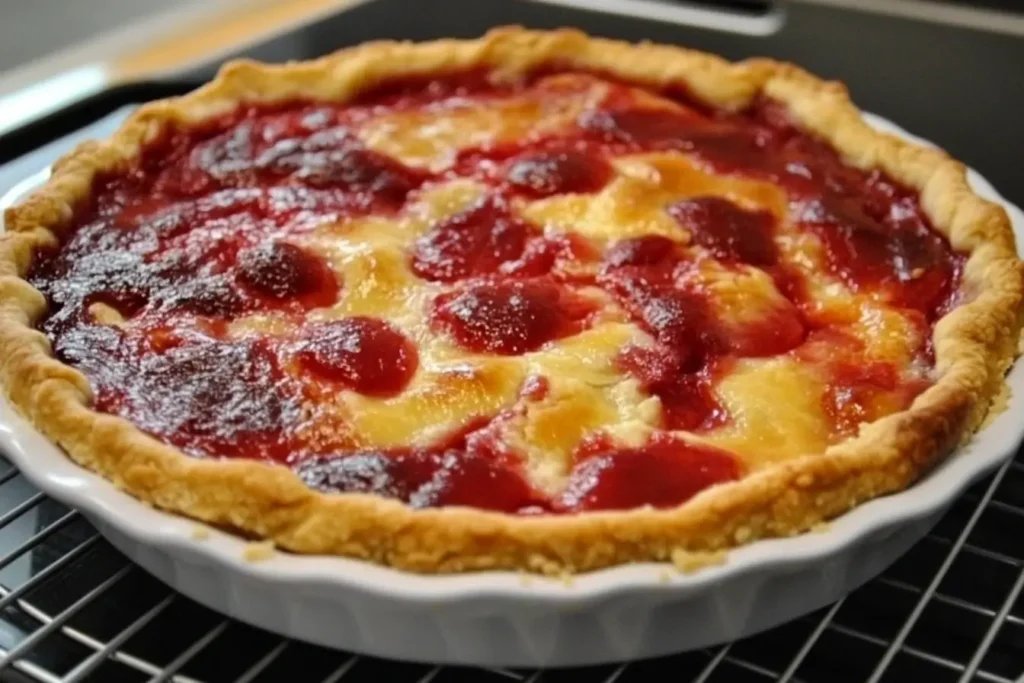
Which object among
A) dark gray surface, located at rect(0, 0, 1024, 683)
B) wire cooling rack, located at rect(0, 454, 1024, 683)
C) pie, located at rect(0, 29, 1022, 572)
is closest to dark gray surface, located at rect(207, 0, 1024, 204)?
pie, located at rect(0, 29, 1022, 572)

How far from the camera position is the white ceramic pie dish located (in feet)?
3.74

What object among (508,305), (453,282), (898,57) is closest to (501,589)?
(508,305)

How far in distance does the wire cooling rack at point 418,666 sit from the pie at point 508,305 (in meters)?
0.13

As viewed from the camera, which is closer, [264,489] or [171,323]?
[264,489]

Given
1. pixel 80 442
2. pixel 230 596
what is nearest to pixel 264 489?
pixel 230 596

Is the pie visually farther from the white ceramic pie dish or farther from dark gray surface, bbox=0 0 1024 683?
dark gray surface, bbox=0 0 1024 683

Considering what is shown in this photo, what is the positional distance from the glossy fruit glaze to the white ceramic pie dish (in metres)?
0.12

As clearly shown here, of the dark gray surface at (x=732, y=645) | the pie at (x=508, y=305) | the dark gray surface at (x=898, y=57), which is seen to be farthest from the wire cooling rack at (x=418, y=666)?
the dark gray surface at (x=898, y=57)

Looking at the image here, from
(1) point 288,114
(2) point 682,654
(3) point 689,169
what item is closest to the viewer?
(2) point 682,654

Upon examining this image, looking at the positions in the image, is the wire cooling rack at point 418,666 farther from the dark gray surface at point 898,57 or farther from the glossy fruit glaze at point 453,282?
the dark gray surface at point 898,57

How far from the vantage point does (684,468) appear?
1.33m

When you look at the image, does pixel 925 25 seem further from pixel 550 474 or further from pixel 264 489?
pixel 264 489

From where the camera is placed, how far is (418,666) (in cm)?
127

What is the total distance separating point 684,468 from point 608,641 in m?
0.21
